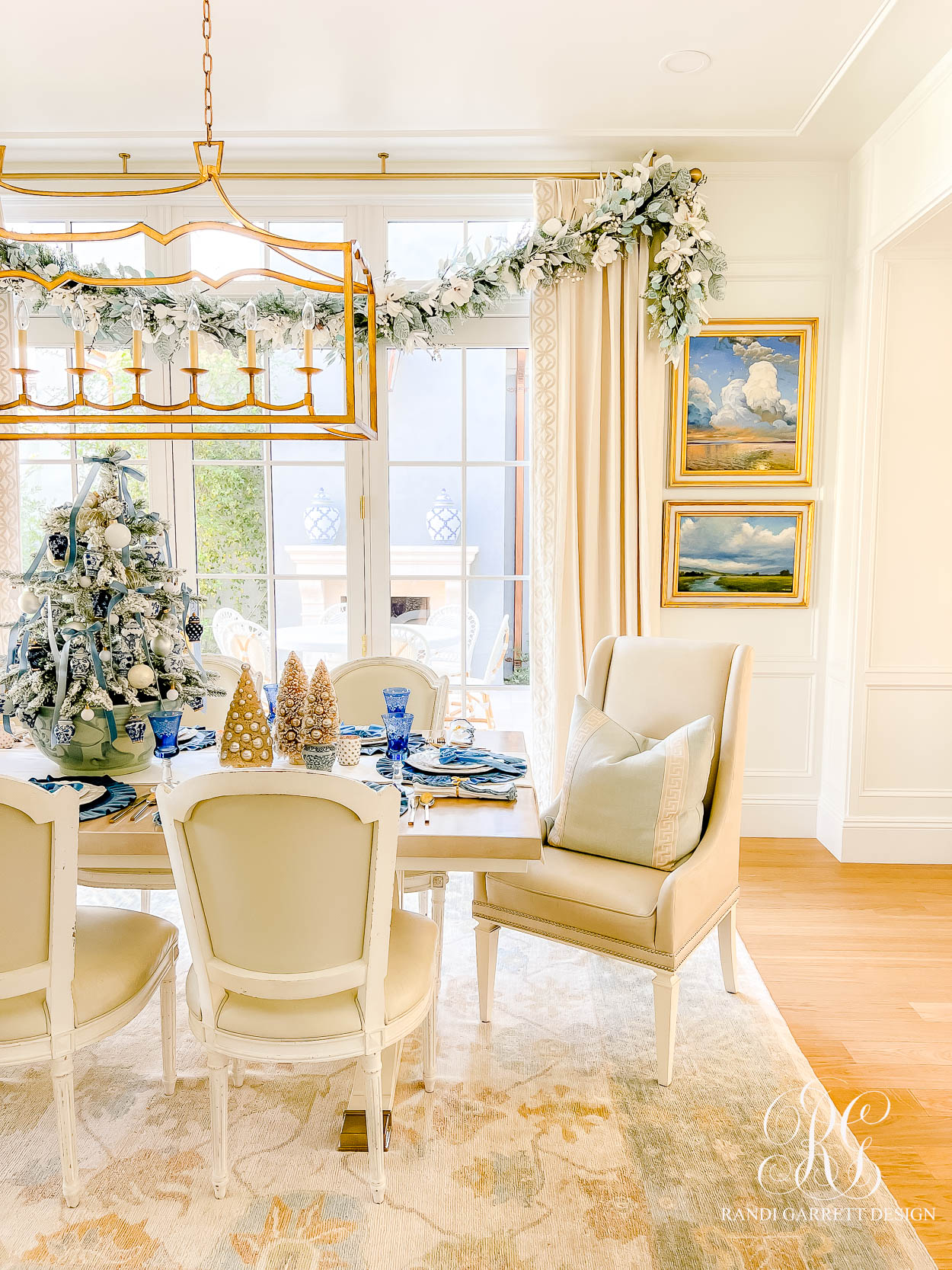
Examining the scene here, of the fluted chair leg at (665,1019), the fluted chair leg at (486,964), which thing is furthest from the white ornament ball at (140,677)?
the fluted chair leg at (665,1019)

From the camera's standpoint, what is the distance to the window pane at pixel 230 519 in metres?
3.96

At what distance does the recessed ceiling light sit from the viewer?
2.88m

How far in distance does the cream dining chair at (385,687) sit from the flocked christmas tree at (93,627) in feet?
2.64

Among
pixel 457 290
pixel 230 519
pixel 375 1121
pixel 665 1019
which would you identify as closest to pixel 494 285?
pixel 457 290

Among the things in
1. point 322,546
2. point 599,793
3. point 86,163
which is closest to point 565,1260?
point 599,793

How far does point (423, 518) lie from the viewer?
397 centimetres

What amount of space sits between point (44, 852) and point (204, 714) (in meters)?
1.47

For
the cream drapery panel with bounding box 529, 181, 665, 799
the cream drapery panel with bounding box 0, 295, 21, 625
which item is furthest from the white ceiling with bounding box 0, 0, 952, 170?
the cream drapery panel with bounding box 0, 295, 21, 625

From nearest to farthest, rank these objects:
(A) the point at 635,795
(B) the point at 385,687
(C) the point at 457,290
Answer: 1. (A) the point at 635,795
2. (B) the point at 385,687
3. (C) the point at 457,290

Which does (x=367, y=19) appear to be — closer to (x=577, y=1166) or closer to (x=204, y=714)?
(x=204, y=714)

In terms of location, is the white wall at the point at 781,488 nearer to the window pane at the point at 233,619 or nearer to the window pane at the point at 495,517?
the window pane at the point at 495,517

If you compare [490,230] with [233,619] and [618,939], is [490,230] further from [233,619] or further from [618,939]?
[618,939]

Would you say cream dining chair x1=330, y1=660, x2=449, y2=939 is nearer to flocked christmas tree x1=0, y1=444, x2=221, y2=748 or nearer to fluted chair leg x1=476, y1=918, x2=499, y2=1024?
fluted chair leg x1=476, y1=918, x2=499, y2=1024

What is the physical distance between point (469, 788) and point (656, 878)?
561mm
